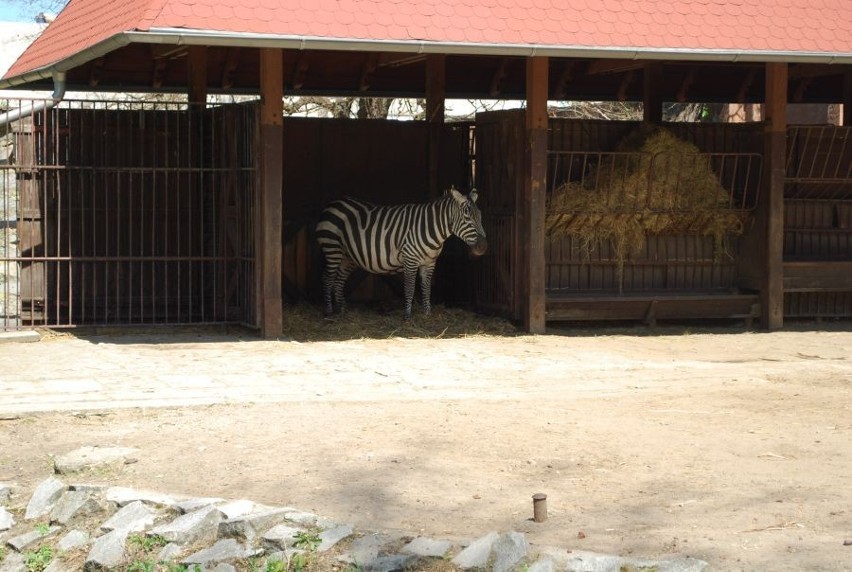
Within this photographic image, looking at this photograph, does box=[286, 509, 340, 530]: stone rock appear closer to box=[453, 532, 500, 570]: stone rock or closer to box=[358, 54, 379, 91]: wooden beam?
box=[453, 532, 500, 570]: stone rock

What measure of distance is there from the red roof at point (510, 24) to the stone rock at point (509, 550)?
6.70 metres

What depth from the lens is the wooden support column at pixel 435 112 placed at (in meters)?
15.7

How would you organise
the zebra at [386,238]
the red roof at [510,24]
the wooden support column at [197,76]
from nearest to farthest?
the red roof at [510,24]
the zebra at [386,238]
the wooden support column at [197,76]

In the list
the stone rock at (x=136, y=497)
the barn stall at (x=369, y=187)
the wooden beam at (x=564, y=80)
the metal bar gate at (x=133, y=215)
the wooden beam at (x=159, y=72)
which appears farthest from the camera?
the wooden beam at (x=564, y=80)

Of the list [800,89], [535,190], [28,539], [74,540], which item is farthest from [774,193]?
[28,539]

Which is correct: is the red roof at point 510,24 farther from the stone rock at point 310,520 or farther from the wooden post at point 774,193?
the stone rock at point 310,520

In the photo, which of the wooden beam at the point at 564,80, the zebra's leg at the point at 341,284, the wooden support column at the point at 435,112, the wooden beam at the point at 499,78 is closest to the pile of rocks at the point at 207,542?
the zebra's leg at the point at 341,284

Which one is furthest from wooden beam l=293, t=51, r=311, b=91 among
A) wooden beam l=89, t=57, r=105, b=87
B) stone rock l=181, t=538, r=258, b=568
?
stone rock l=181, t=538, r=258, b=568

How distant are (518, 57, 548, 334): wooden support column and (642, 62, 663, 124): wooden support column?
2.81 m

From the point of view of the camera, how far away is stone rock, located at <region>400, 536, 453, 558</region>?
582cm

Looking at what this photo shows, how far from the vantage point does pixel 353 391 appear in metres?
9.85

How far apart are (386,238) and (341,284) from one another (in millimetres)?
842

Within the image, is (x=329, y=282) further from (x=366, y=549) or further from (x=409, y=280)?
(x=366, y=549)

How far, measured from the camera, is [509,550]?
5707mm
